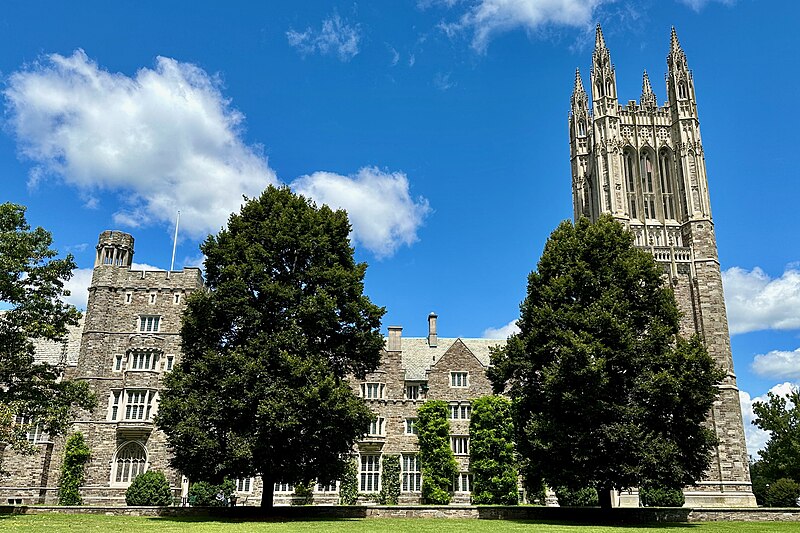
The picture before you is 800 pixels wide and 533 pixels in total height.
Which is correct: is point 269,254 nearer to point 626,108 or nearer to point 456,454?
point 456,454

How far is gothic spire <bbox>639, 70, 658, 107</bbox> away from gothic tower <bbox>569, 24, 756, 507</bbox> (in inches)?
3.8

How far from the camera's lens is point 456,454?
45.2 metres

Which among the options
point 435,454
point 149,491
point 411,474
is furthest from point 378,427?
point 149,491

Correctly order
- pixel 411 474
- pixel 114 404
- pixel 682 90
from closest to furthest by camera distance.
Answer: pixel 114 404 → pixel 411 474 → pixel 682 90

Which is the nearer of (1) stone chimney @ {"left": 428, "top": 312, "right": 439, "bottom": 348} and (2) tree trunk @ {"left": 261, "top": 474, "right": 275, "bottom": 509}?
(2) tree trunk @ {"left": 261, "top": 474, "right": 275, "bottom": 509}

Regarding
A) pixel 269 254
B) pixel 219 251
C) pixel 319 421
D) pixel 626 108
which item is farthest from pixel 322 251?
pixel 626 108

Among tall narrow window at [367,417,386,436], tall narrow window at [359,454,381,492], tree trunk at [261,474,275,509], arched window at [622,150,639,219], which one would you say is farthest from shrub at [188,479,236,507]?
arched window at [622,150,639,219]

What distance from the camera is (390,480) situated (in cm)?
4381

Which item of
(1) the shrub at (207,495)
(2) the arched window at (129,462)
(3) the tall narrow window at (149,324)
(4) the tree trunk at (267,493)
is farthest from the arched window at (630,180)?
(2) the arched window at (129,462)

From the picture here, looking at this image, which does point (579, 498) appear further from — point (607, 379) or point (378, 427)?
point (607, 379)

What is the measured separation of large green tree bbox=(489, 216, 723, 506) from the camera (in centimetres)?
2520

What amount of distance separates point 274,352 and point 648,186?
142 feet

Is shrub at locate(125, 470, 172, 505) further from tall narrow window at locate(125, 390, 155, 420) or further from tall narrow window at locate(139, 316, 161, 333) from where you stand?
tall narrow window at locate(139, 316, 161, 333)

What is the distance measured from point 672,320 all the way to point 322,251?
15978 millimetres
